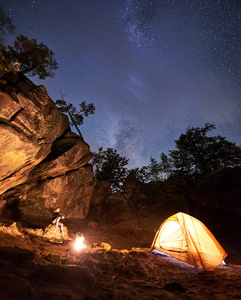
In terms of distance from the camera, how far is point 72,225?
50.4 feet

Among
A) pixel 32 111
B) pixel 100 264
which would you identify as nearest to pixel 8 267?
pixel 100 264

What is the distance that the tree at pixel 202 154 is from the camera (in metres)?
18.2

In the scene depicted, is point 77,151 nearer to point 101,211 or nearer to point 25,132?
point 25,132

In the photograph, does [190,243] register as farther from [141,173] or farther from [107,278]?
Answer: [141,173]

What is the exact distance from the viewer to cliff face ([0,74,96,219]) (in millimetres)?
8719

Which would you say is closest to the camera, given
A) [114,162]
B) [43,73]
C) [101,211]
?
[43,73]

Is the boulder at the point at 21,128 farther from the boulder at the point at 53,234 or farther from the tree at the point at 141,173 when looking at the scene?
the tree at the point at 141,173

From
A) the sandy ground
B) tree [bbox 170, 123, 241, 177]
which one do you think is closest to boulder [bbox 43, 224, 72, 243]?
the sandy ground

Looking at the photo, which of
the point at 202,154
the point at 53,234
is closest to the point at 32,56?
the point at 53,234

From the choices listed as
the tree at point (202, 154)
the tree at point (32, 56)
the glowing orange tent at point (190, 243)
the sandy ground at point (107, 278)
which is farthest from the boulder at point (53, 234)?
the tree at point (202, 154)

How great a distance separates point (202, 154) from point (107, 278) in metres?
20.4

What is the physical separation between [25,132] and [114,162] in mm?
16244

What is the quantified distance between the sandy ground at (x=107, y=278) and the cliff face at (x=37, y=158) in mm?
5126

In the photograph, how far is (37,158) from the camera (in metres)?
10.9
